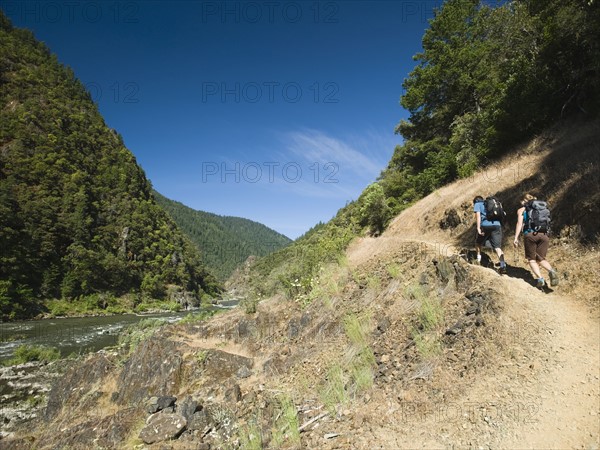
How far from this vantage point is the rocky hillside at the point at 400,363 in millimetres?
4676

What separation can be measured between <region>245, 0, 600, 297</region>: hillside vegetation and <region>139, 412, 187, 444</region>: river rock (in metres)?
7.45

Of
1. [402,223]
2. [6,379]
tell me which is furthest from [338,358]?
[6,379]

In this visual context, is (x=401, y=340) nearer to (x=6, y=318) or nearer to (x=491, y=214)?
(x=491, y=214)

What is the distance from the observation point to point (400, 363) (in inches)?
259

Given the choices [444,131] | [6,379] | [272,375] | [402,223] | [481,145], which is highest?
[444,131]

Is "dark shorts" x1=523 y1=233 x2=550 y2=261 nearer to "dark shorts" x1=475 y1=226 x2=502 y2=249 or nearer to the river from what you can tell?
"dark shorts" x1=475 y1=226 x2=502 y2=249

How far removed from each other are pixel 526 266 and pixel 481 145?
12.3 m

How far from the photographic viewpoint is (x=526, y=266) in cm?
834

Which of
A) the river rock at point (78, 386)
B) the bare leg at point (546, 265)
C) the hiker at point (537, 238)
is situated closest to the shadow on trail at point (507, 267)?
the hiker at point (537, 238)

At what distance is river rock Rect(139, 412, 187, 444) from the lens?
784 centimetres

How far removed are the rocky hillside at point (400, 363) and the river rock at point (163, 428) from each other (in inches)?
1.4

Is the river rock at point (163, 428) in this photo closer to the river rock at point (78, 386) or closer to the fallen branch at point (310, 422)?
the fallen branch at point (310, 422)

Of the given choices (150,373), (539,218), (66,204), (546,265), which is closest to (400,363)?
(546,265)

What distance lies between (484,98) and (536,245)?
17.3m
